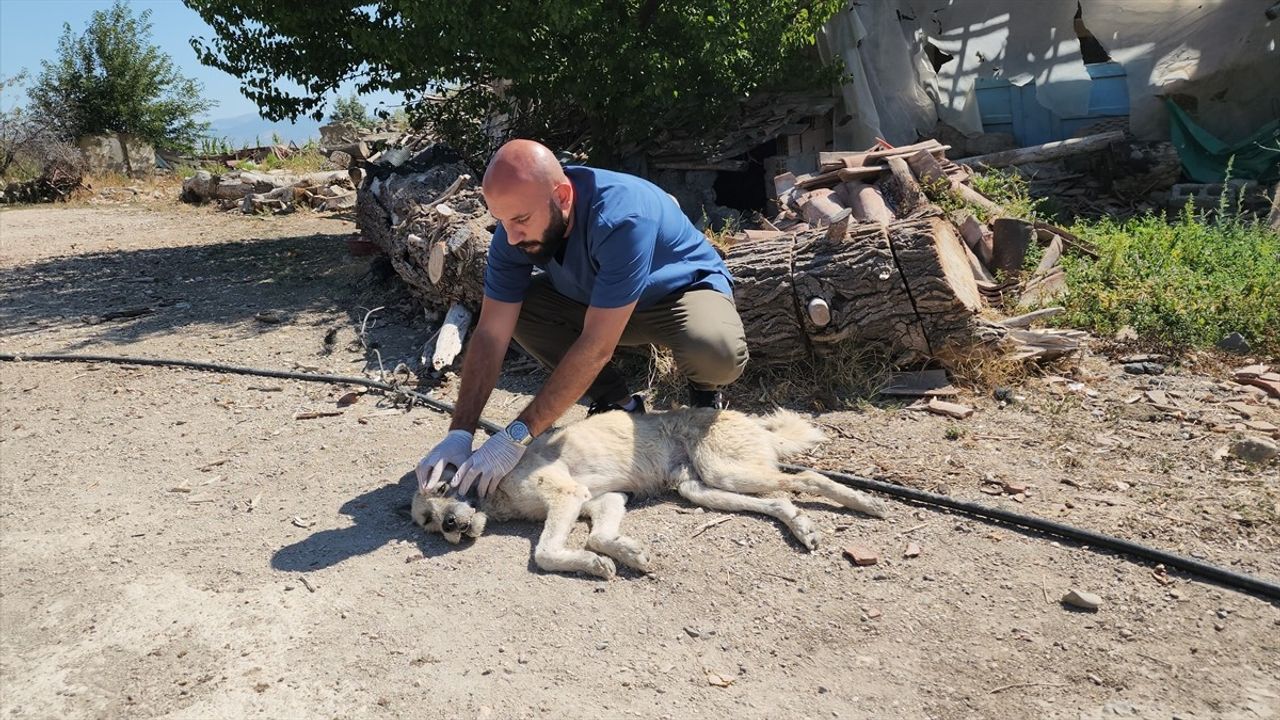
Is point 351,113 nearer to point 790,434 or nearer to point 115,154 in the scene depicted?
point 115,154

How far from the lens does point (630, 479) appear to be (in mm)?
4422

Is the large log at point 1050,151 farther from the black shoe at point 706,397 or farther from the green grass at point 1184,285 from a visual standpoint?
the black shoe at point 706,397

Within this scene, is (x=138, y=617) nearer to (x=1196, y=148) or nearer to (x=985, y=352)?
(x=985, y=352)

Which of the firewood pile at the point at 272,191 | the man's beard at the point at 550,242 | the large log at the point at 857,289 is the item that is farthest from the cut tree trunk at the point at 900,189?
the firewood pile at the point at 272,191

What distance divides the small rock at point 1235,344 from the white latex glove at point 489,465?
4.36 meters

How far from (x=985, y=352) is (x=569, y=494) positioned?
9.01 ft

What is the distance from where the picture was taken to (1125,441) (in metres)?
4.70

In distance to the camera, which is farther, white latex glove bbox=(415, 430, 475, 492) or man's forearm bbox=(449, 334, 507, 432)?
man's forearm bbox=(449, 334, 507, 432)

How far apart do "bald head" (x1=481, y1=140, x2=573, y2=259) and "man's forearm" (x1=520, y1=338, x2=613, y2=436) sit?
57 cm

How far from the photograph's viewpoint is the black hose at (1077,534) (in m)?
3.38

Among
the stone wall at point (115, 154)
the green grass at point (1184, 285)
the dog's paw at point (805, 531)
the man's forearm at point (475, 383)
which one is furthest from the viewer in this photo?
the stone wall at point (115, 154)

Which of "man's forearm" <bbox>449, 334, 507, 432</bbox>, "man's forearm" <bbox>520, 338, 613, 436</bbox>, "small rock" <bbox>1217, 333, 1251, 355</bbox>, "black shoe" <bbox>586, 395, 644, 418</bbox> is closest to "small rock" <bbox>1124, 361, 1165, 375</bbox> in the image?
"small rock" <bbox>1217, 333, 1251, 355</bbox>

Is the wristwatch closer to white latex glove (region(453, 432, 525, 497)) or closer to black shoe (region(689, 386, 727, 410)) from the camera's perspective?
white latex glove (region(453, 432, 525, 497))

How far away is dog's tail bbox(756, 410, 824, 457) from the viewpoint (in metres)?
4.59
